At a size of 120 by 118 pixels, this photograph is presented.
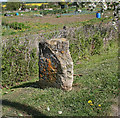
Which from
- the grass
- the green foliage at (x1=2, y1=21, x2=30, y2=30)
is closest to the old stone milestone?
the grass

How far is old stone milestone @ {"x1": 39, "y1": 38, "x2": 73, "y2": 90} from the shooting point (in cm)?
502

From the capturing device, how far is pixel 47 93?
487cm

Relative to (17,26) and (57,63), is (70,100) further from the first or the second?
(17,26)

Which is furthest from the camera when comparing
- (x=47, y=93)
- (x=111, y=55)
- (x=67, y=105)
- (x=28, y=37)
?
(x=111, y=55)

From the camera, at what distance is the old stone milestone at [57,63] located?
5016 millimetres

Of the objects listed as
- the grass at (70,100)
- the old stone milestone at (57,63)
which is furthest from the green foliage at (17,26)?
the old stone milestone at (57,63)

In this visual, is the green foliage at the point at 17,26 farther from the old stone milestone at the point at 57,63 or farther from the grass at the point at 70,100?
the old stone milestone at the point at 57,63

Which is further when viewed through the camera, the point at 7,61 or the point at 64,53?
the point at 7,61

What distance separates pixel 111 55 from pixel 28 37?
15.6 feet

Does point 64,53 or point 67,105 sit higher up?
point 64,53

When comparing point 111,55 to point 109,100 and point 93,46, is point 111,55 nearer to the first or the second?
point 93,46

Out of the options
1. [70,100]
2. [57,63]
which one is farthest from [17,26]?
[70,100]

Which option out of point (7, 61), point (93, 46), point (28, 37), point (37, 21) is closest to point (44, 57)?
point (7, 61)

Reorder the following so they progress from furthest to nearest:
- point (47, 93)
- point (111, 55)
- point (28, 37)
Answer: point (111, 55)
point (28, 37)
point (47, 93)
